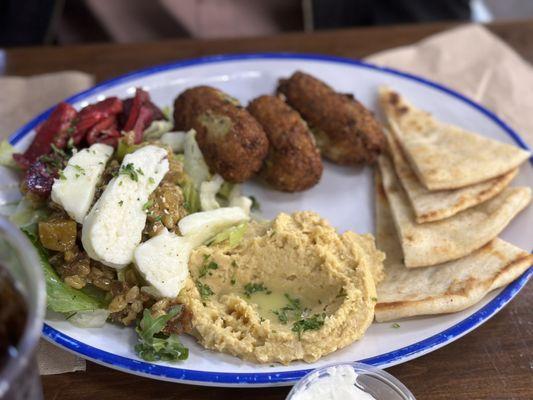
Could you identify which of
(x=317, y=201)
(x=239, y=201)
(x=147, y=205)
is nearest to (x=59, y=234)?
(x=147, y=205)

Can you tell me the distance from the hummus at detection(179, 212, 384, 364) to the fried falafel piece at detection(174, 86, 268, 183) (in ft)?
1.09

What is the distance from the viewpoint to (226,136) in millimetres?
2766

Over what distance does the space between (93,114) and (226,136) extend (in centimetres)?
56

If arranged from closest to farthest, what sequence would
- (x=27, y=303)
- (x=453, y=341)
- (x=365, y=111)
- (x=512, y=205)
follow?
(x=27, y=303) → (x=453, y=341) → (x=512, y=205) → (x=365, y=111)

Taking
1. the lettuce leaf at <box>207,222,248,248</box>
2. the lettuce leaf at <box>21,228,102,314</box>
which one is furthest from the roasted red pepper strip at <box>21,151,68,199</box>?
the lettuce leaf at <box>207,222,248,248</box>

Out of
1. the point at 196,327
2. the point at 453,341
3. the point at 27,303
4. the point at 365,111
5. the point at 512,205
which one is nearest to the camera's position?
the point at 27,303

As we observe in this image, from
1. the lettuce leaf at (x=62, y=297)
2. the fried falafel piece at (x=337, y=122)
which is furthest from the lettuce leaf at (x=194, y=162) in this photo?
the lettuce leaf at (x=62, y=297)

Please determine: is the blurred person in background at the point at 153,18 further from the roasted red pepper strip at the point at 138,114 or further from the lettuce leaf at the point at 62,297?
the lettuce leaf at the point at 62,297

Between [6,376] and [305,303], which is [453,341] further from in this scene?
[6,376]

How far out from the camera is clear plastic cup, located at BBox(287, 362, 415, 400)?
6.20 feet

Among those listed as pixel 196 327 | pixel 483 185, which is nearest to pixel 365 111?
pixel 483 185

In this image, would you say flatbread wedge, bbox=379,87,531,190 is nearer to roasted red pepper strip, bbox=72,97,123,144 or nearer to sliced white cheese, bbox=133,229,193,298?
sliced white cheese, bbox=133,229,193,298

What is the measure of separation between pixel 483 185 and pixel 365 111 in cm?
65

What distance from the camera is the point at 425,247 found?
8.27ft
